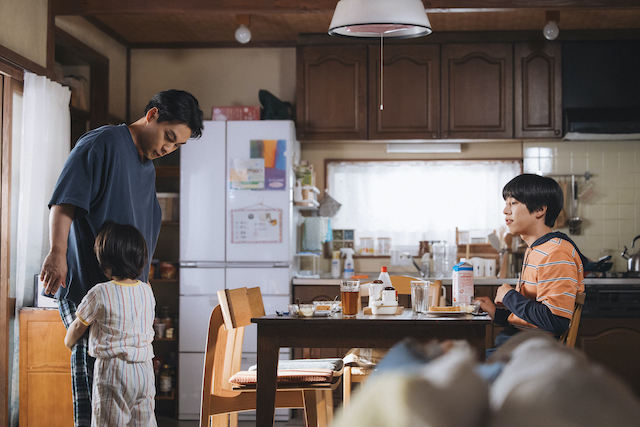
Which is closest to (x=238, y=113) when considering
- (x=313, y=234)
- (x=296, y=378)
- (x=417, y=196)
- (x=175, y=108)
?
(x=313, y=234)

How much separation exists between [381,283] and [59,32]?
2.47m

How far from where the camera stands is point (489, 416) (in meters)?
0.48

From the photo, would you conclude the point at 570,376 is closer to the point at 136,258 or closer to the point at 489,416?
the point at 489,416

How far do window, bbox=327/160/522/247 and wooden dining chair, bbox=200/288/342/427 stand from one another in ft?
6.95

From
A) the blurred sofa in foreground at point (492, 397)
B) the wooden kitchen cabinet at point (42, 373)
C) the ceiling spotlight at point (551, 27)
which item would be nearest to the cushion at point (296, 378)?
the wooden kitchen cabinet at point (42, 373)

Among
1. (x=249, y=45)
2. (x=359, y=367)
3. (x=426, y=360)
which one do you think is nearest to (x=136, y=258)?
(x=359, y=367)

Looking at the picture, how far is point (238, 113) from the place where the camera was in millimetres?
4020

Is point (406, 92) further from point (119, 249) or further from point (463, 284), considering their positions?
point (119, 249)

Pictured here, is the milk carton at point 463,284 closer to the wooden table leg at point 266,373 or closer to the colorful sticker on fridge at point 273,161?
the wooden table leg at point 266,373

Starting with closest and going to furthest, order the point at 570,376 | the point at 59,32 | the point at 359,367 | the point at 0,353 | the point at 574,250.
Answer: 1. the point at 570,376
2. the point at 574,250
3. the point at 359,367
4. the point at 0,353
5. the point at 59,32

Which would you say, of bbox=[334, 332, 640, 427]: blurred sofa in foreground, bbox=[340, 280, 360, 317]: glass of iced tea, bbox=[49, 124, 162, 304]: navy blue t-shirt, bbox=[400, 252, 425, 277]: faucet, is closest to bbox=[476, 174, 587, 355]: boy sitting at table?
bbox=[340, 280, 360, 317]: glass of iced tea

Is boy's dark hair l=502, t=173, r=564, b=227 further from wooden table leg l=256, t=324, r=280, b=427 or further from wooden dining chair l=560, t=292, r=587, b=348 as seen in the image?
wooden table leg l=256, t=324, r=280, b=427

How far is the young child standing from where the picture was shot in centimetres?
180

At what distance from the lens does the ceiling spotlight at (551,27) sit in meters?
3.78
